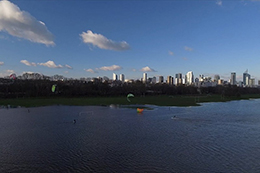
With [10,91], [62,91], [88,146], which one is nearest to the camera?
[88,146]

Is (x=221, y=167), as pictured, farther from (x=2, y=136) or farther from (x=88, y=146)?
(x=2, y=136)

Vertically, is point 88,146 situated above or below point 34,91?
below

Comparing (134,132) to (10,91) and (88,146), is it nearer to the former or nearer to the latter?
(88,146)

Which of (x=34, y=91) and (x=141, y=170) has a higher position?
(x=34, y=91)

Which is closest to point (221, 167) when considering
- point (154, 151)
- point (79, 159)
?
point (154, 151)

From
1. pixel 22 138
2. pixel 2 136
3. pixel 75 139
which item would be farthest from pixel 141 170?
pixel 2 136

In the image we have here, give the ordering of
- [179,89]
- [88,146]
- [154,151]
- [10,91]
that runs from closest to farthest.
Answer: [154,151], [88,146], [10,91], [179,89]

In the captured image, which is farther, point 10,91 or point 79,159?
point 10,91

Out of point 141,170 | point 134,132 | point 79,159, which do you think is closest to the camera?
point 141,170

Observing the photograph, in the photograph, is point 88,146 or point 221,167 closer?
point 221,167
